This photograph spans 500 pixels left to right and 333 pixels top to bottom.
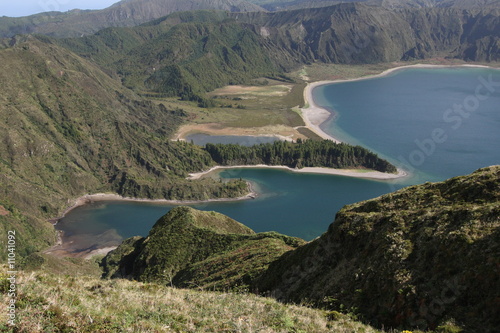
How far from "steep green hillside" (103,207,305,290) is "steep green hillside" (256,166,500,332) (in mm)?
9015

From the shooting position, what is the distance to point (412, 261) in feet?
81.1

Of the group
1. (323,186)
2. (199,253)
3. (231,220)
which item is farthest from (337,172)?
(199,253)

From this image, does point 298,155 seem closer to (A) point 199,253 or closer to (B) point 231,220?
(B) point 231,220

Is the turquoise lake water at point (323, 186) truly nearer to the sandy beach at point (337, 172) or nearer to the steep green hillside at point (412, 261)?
the sandy beach at point (337, 172)

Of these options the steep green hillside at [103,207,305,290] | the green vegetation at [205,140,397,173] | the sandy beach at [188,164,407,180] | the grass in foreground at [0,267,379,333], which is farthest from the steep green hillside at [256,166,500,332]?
the green vegetation at [205,140,397,173]

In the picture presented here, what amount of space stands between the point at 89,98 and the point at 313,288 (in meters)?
156

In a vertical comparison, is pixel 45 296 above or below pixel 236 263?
above

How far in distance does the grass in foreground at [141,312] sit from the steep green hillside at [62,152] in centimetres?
8298

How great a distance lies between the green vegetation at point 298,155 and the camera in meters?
152

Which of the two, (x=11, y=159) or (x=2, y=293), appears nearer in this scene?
(x=2, y=293)

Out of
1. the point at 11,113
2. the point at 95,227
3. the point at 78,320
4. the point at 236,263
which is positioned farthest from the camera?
the point at 11,113

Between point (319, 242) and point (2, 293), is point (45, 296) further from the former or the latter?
point (319, 242)

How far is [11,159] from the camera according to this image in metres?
116

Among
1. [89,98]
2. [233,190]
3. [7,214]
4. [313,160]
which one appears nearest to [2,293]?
[7,214]
